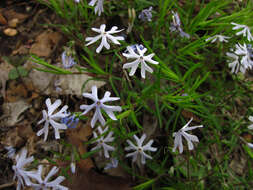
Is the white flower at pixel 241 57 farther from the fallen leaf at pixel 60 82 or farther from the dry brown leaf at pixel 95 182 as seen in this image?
the dry brown leaf at pixel 95 182

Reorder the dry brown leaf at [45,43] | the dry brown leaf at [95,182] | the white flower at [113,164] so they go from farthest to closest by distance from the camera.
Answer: the dry brown leaf at [45,43] → the white flower at [113,164] → the dry brown leaf at [95,182]

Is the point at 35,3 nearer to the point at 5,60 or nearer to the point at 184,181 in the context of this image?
the point at 5,60

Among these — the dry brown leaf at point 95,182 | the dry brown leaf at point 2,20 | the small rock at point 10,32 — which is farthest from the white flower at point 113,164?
the dry brown leaf at point 2,20

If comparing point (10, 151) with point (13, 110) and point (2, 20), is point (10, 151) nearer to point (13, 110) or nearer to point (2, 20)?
point (13, 110)

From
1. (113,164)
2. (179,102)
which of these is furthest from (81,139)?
(179,102)

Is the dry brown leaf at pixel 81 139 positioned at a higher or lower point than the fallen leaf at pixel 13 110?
lower
